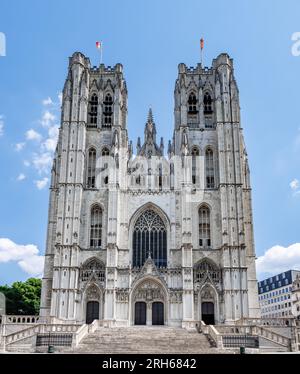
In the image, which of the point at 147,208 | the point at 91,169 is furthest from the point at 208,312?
the point at 91,169

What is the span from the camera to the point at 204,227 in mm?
43938

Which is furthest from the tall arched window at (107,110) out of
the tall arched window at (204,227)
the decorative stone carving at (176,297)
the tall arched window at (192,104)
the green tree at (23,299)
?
the green tree at (23,299)

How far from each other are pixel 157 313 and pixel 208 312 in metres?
4.75

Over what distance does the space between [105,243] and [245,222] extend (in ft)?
47.6

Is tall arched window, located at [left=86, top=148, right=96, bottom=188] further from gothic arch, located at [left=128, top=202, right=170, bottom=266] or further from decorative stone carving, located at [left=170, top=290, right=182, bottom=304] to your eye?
decorative stone carving, located at [left=170, top=290, right=182, bottom=304]

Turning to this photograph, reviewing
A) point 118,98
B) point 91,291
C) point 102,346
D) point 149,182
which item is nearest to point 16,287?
point 91,291

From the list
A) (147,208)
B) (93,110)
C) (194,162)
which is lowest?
(147,208)

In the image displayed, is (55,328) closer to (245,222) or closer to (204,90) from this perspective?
(245,222)

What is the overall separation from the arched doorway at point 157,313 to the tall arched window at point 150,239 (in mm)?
3681

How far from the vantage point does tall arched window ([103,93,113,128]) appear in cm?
4847

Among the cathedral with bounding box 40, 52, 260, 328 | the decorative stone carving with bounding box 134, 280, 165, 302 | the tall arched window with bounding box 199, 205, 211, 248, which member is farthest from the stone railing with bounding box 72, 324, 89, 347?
the tall arched window with bounding box 199, 205, 211, 248

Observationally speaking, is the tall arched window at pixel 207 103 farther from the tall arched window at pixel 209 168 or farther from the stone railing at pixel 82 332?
the stone railing at pixel 82 332

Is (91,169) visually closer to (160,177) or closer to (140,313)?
(160,177)

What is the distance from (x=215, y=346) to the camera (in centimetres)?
2731
